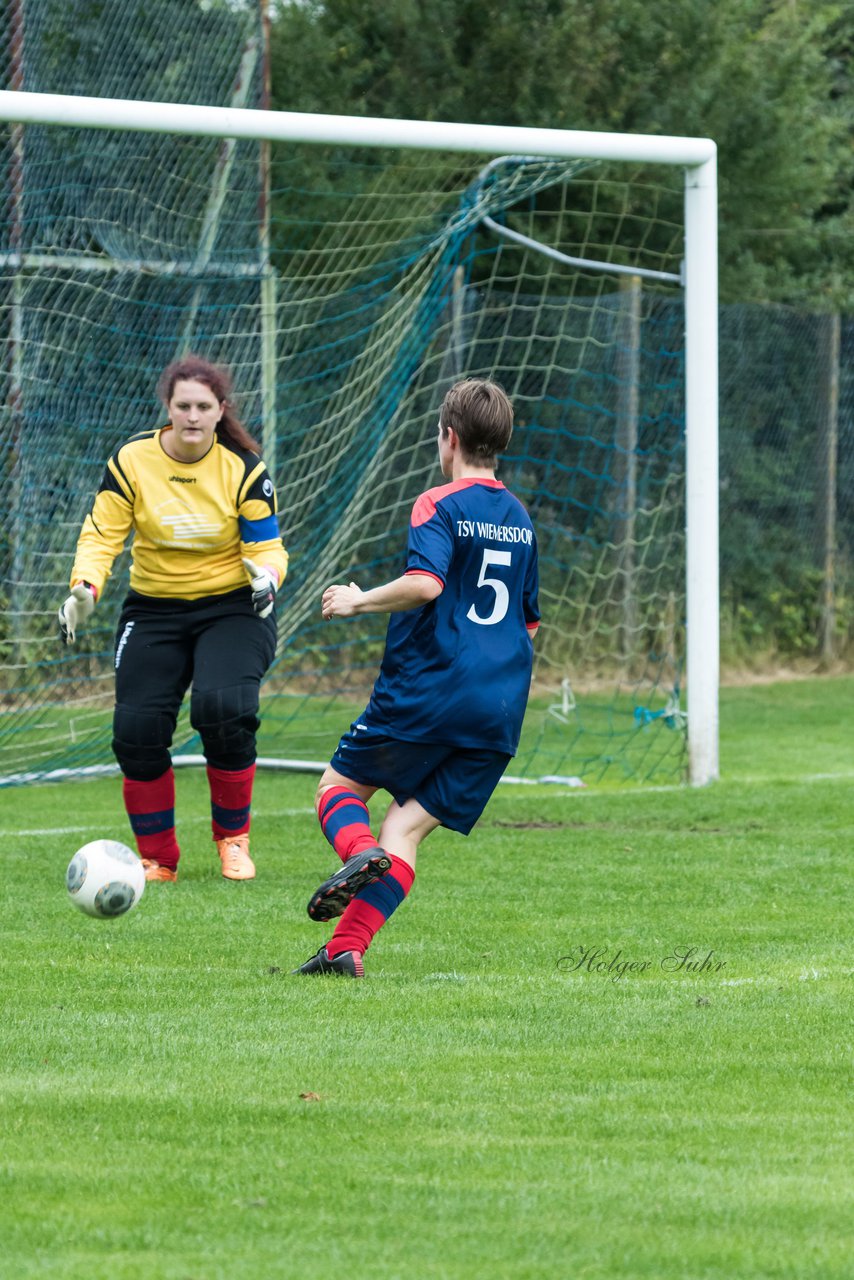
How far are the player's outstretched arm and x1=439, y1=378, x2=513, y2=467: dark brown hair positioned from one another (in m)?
0.46

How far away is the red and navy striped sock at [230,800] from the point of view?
6789mm

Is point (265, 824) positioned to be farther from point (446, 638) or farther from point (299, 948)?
point (446, 638)

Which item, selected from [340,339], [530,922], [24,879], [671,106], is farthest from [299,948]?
[671,106]

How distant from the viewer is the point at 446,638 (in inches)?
191

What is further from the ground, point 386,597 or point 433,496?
point 433,496

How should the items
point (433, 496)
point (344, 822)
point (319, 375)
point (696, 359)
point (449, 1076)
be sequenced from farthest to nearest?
point (319, 375) < point (696, 359) < point (344, 822) < point (433, 496) < point (449, 1076)

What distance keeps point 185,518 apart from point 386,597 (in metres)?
2.14

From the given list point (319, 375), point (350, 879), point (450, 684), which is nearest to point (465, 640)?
point (450, 684)

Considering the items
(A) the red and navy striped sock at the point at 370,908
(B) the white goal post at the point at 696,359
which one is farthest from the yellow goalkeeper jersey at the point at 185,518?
(B) the white goal post at the point at 696,359

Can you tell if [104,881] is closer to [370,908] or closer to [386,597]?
[370,908]

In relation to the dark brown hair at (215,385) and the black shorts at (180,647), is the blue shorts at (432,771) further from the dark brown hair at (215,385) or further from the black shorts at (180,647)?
the dark brown hair at (215,385)

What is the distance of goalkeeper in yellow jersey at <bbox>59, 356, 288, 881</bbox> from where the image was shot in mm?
6559

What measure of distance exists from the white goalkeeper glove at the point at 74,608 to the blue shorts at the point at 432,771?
1.50 metres

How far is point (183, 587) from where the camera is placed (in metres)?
6.66
